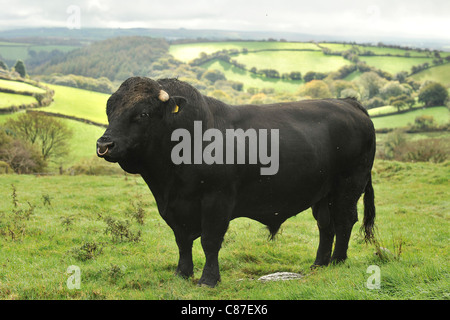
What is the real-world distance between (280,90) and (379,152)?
66.0 meters

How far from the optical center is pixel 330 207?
7.45 m

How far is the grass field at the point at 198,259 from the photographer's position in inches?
211

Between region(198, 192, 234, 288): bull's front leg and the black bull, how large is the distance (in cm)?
1

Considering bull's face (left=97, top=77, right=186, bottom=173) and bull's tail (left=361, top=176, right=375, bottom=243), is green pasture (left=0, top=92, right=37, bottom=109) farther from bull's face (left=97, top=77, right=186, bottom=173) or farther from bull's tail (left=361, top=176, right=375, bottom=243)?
bull's tail (left=361, top=176, right=375, bottom=243)

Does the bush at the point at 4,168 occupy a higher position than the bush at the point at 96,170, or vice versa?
the bush at the point at 4,168

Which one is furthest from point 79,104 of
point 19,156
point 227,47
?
point 227,47

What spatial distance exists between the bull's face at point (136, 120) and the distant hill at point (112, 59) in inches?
3833

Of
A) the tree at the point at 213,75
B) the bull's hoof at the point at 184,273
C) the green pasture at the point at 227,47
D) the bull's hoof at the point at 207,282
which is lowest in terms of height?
the tree at the point at 213,75

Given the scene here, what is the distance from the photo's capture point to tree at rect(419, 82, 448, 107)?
73875 mm

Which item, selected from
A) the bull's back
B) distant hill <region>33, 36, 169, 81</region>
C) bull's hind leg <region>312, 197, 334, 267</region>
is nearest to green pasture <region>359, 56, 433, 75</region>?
distant hill <region>33, 36, 169, 81</region>

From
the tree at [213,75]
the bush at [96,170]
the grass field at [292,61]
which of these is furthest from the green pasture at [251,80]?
the bush at [96,170]

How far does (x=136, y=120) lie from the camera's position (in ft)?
18.5

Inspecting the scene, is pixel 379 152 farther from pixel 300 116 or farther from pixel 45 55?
pixel 45 55

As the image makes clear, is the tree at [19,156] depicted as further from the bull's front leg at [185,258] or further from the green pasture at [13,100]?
the bull's front leg at [185,258]
